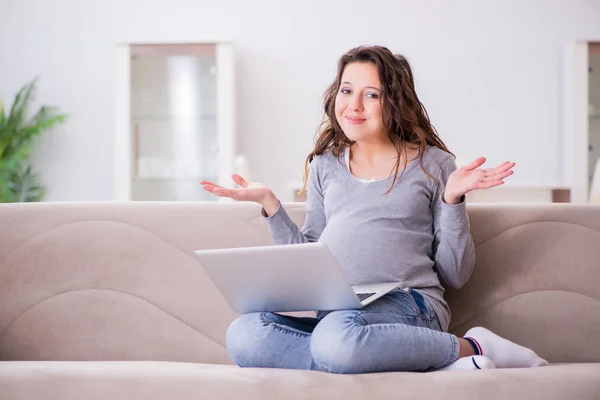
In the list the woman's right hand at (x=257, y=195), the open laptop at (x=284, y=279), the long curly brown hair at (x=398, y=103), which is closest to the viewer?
the open laptop at (x=284, y=279)

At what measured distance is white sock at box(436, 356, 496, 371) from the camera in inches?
54.4

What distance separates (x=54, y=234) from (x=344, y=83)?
79 cm

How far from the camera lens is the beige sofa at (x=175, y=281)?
1771 mm

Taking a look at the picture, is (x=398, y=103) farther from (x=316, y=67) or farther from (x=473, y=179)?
(x=316, y=67)

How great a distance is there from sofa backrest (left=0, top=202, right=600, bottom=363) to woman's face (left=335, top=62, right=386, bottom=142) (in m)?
0.30

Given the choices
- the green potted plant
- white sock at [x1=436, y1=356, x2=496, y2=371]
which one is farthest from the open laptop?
the green potted plant

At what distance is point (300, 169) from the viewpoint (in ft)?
17.5

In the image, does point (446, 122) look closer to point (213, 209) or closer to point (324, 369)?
point (213, 209)

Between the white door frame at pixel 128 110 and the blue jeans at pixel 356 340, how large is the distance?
3.45 meters

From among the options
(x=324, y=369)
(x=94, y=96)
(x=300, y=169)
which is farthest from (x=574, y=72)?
(x=324, y=369)

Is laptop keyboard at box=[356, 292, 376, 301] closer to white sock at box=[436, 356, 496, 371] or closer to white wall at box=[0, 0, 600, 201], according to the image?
white sock at box=[436, 356, 496, 371]

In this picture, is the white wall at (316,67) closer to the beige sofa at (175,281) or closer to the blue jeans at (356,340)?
the beige sofa at (175,281)

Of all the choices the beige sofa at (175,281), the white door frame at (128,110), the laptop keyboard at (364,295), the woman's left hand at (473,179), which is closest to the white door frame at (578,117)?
the white door frame at (128,110)

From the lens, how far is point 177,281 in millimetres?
1823
